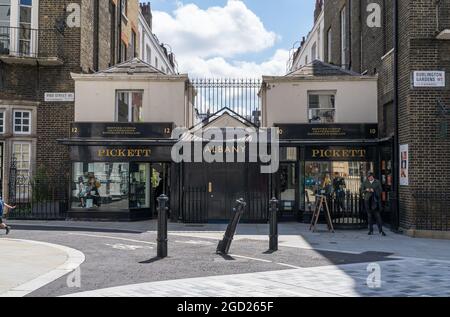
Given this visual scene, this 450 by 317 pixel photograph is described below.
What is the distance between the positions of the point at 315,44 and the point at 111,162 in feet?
63.0

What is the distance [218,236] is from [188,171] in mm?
4186

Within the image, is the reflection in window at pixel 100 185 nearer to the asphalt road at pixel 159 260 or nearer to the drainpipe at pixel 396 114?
the asphalt road at pixel 159 260

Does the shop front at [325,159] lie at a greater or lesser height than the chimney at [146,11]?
lesser

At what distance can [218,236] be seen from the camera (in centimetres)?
1409

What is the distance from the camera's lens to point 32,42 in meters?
19.0

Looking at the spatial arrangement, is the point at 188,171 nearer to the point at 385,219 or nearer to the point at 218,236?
the point at 218,236

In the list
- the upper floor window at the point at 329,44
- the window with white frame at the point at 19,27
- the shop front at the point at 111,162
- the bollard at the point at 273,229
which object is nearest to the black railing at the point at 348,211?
the bollard at the point at 273,229

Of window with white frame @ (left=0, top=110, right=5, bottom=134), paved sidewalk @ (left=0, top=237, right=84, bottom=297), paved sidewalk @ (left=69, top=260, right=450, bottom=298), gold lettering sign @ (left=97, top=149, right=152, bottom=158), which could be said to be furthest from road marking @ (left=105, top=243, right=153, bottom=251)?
window with white frame @ (left=0, top=110, right=5, bottom=134)

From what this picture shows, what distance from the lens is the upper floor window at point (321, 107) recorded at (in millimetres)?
18828

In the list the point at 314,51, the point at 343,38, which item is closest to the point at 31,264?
the point at 343,38

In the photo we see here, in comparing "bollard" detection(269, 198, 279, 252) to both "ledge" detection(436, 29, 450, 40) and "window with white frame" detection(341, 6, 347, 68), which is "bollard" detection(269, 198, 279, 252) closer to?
"ledge" detection(436, 29, 450, 40)

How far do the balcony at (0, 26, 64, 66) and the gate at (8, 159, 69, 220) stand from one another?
3.71 meters
